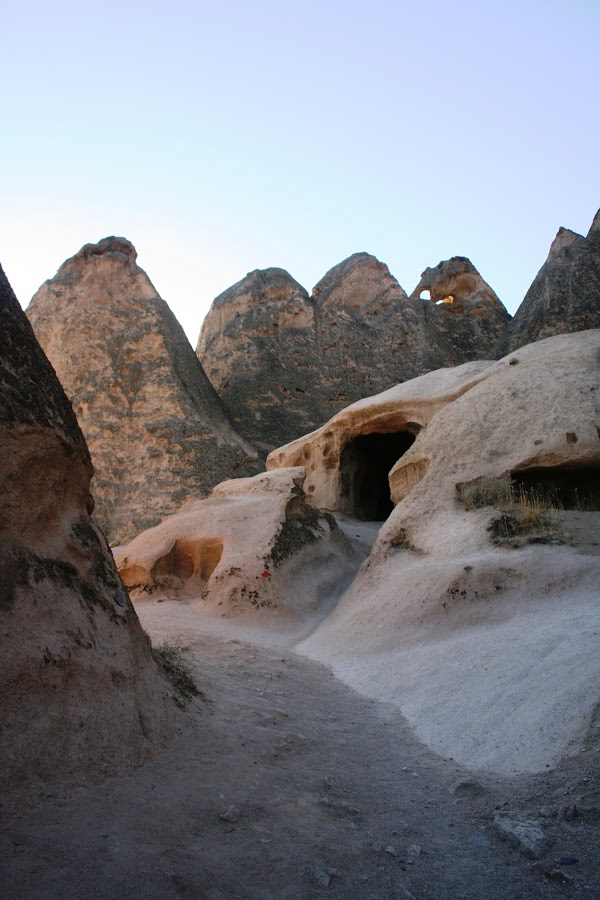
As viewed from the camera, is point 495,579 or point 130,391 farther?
point 130,391

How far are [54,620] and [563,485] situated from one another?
5.51 m

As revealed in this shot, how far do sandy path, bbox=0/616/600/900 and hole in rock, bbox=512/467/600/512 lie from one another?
384 cm

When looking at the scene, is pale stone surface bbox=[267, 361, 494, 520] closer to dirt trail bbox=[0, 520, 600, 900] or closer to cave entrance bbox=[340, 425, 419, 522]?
cave entrance bbox=[340, 425, 419, 522]

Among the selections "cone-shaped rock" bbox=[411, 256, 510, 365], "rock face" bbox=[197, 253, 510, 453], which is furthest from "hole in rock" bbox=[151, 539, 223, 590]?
"cone-shaped rock" bbox=[411, 256, 510, 365]

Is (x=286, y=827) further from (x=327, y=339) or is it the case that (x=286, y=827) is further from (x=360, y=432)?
(x=327, y=339)

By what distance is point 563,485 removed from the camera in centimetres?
677

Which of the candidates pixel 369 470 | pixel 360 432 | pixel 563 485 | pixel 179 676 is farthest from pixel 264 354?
pixel 179 676

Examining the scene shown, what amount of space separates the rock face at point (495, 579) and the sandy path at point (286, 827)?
40cm

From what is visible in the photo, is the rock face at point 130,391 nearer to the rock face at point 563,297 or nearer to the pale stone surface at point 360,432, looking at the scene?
the pale stone surface at point 360,432

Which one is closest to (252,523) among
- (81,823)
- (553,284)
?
(81,823)

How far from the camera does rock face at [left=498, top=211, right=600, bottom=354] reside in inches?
512

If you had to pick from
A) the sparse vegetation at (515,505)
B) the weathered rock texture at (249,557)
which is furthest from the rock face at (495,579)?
the weathered rock texture at (249,557)

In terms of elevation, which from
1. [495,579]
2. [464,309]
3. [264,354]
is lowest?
[495,579]

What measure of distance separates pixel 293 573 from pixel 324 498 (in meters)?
4.07
